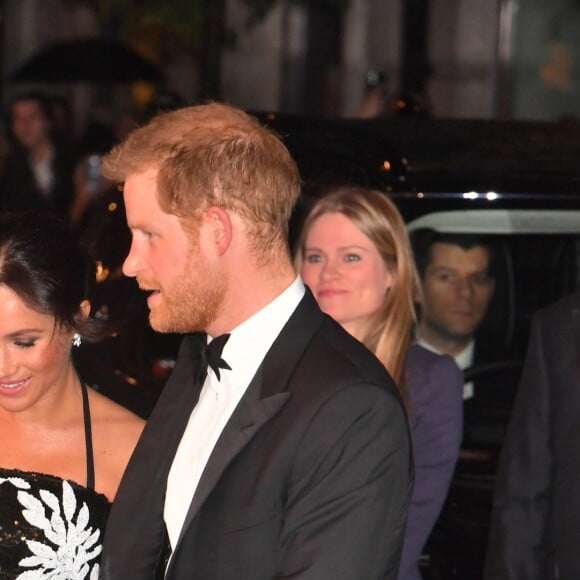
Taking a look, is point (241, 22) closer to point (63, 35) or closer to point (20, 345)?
point (63, 35)

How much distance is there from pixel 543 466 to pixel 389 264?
36.9 inches

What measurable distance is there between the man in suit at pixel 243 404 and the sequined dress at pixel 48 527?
403 mm

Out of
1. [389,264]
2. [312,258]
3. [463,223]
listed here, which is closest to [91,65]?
[463,223]

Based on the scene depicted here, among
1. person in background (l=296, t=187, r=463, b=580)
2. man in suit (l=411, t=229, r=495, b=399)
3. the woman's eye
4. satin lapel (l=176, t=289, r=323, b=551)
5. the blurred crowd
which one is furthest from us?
the blurred crowd

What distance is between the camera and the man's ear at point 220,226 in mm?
3045

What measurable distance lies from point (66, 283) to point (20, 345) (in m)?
0.21

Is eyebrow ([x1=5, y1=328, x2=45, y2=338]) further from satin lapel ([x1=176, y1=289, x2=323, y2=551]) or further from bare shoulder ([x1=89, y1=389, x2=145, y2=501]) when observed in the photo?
satin lapel ([x1=176, y1=289, x2=323, y2=551])

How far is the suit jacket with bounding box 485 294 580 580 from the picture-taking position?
3.79 meters

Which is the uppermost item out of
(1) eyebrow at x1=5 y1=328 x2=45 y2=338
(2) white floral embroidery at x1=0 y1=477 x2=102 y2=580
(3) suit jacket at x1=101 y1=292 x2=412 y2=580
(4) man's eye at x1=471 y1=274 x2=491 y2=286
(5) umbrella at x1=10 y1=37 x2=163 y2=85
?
(5) umbrella at x1=10 y1=37 x2=163 y2=85

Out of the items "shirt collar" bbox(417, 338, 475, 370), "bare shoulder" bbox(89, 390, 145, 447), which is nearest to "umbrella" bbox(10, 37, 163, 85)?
"shirt collar" bbox(417, 338, 475, 370)

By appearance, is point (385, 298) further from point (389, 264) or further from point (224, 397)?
point (224, 397)

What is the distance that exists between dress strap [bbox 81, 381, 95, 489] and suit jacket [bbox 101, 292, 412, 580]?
2.62 feet

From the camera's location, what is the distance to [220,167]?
305 centimetres

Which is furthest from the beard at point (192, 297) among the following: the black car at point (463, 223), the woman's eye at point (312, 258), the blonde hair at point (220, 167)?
the black car at point (463, 223)
